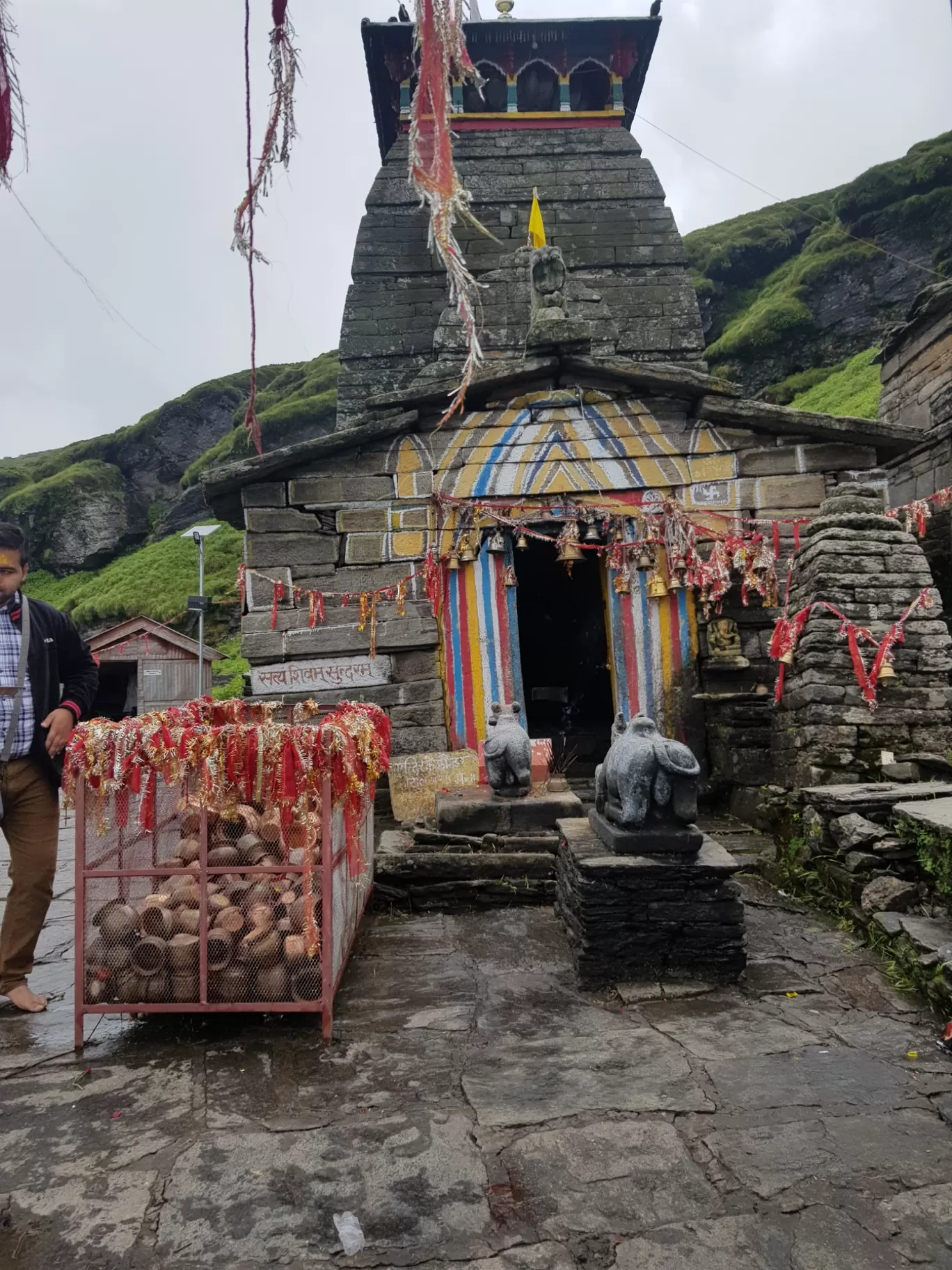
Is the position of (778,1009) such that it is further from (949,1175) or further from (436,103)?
(436,103)

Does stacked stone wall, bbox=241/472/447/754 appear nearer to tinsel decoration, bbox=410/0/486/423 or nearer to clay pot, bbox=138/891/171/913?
clay pot, bbox=138/891/171/913

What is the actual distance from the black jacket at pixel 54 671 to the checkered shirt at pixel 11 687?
0.08ft

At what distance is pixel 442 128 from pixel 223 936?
132 inches

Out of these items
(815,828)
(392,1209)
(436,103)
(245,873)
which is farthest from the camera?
(815,828)

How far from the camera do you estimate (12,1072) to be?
3.37m

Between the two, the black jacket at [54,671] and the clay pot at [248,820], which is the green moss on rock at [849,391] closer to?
the black jacket at [54,671]

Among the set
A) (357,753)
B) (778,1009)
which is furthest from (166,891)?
(778,1009)

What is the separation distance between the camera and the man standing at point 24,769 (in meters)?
4.03

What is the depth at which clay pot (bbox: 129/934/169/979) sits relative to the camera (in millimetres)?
3615

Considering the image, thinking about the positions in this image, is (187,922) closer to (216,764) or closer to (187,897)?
(187,897)

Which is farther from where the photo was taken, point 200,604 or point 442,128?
point 200,604

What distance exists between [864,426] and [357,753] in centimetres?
697

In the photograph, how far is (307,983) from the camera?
3668 millimetres

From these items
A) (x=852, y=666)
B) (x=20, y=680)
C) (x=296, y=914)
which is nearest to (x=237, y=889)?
(x=296, y=914)
